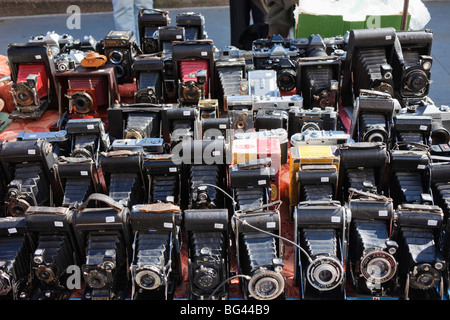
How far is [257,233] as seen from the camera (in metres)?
5.98

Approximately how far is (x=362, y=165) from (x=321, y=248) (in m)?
1.61

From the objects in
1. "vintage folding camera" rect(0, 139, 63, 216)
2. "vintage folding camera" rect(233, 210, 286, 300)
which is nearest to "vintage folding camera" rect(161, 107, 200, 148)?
"vintage folding camera" rect(0, 139, 63, 216)

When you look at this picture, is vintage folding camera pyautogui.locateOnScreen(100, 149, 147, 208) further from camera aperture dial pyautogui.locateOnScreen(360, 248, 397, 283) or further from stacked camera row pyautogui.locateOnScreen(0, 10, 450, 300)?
camera aperture dial pyautogui.locateOnScreen(360, 248, 397, 283)

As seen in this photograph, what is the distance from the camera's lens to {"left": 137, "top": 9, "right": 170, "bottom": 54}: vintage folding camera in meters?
11.5

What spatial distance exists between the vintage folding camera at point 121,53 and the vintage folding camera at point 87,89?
2.09ft

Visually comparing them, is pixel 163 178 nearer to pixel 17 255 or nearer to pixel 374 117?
pixel 17 255

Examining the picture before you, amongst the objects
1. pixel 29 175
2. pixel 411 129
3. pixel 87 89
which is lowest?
pixel 29 175

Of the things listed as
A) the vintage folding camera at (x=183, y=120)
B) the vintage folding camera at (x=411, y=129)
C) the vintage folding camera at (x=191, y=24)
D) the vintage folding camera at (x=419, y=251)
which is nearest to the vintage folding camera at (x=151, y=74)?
the vintage folding camera at (x=183, y=120)

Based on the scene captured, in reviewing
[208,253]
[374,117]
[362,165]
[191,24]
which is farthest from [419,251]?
[191,24]

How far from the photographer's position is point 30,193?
23.5ft

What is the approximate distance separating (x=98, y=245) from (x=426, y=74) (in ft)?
21.2

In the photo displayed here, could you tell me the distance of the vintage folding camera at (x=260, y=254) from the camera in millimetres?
5594

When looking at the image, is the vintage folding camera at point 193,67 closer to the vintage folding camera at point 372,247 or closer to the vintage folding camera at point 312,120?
the vintage folding camera at point 312,120

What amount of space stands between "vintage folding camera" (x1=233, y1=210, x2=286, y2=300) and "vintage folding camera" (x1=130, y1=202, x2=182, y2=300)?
2.37ft
